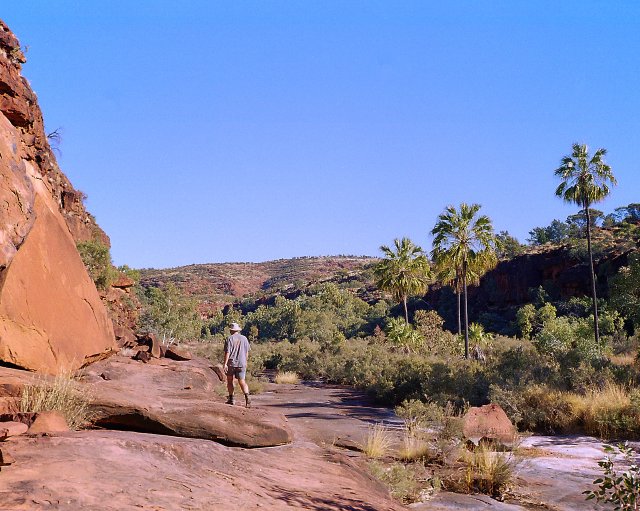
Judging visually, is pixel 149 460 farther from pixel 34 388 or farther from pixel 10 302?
pixel 10 302

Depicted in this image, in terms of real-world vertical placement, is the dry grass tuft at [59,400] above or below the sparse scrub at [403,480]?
above

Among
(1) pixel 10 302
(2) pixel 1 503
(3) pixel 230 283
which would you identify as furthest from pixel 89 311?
(3) pixel 230 283

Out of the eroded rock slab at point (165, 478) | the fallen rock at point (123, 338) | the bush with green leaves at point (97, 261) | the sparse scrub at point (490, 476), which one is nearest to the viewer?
the eroded rock slab at point (165, 478)

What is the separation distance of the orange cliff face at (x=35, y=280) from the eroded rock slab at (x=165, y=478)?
9.33 ft

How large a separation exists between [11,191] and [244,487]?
6.00 metres

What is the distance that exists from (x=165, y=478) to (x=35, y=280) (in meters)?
4.94

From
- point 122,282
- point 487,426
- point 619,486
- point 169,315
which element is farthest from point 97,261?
point 169,315

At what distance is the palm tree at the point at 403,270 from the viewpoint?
129 ft

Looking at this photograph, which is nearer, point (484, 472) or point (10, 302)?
point (10, 302)

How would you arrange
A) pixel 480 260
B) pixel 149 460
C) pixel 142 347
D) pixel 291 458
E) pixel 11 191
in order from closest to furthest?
pixel 149 460 → pixel 291 458 → pixel 11 191 → pixel 142 347 → pixel 480 260

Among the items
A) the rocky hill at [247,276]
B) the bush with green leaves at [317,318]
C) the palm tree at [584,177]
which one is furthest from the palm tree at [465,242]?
the rocky hill at [247,276]

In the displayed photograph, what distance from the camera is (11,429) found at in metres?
5.81

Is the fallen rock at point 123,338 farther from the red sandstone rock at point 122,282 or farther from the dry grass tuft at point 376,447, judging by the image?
the dry grass tuft at point 376,447

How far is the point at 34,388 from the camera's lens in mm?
7035
